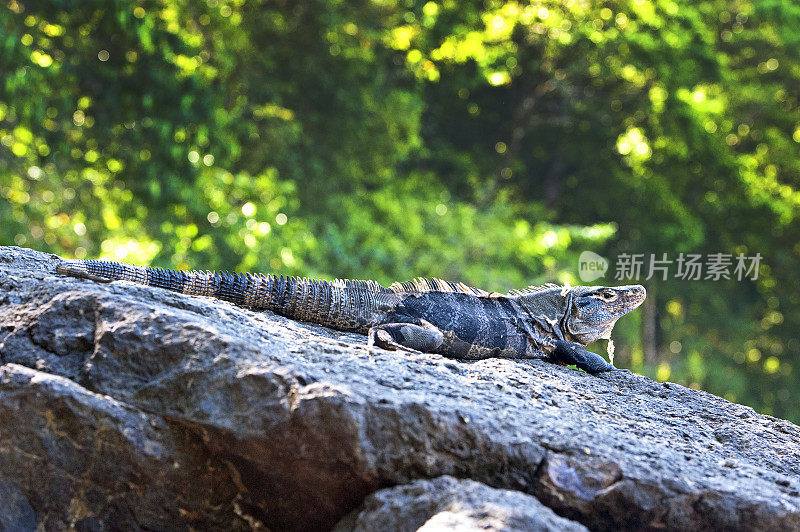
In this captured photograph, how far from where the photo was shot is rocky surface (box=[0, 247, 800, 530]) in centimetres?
345

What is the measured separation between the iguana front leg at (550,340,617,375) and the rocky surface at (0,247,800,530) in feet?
5.21

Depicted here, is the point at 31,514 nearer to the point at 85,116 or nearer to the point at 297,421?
the point at 297,421

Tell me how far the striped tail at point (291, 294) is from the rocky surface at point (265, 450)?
3.35 feet

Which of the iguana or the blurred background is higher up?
the blurred background

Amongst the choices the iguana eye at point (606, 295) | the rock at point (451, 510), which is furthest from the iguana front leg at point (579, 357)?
the rock at point (451, 510)

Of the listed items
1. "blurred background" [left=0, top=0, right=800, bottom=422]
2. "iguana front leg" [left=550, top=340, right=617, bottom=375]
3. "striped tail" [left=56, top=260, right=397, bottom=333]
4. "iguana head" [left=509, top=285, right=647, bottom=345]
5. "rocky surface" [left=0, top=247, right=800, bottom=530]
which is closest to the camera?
"rocky surface" [left=0, top=247, right=800, bottom=530]

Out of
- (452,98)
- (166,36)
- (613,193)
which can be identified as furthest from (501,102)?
(166,36)

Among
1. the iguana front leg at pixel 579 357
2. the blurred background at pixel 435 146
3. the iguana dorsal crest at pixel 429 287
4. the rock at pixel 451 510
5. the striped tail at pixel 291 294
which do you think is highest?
the blurred background at pixel 435 146

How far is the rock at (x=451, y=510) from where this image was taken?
305 centimetres

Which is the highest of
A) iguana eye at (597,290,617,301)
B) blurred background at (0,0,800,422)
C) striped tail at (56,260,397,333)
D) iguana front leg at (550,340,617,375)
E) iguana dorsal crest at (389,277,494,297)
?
blurred background at (0,0,800,422)

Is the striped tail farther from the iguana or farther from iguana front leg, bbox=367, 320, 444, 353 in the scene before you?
iguana front leg, bbox=367, 320, 444, 353

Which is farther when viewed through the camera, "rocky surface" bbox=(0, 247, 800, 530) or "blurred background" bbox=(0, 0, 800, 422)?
"blurred background" bbox=(0, 0, 800, 422)

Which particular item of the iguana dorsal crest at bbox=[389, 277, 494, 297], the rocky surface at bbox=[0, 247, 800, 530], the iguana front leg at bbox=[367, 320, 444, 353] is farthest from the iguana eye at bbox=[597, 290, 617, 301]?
the rocky surface at bbox=[0, 247, 800, 530]

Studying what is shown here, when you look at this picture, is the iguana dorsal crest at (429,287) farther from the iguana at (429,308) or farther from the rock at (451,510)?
the rock at (451,510)
